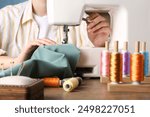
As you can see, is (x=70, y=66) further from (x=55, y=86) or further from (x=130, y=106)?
(x=130, y=106)

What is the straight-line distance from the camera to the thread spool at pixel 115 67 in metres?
0.99

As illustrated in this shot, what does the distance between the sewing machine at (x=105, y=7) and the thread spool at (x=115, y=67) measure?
1.21 feet

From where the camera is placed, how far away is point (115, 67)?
0.99 meters

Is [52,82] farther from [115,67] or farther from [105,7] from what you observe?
[105,7]

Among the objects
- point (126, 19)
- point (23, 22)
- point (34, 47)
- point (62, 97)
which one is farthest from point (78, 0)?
point (23, 22)

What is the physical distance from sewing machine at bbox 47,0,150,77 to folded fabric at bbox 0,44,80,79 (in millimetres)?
70

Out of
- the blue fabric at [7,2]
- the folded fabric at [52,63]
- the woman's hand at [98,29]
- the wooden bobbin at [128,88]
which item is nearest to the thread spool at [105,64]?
the folded fabric at [52,63]

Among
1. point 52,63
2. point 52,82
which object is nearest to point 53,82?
point 52,82

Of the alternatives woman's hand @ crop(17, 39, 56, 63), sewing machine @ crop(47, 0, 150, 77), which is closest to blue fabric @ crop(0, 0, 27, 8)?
woman's hand @ crop(17, 39, 56, 63)

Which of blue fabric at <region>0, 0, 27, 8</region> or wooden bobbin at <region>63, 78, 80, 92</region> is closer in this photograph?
wooden bobbin at <region>63, 78, 80, 92</region>

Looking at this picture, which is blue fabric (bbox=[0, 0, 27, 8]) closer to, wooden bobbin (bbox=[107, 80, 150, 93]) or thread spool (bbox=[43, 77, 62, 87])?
thread spool (bbox=[43, 77, 62, 87])

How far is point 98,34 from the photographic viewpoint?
1.78 meters

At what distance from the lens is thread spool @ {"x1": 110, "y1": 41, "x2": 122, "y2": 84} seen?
3.24ft

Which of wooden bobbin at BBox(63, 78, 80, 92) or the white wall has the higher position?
the white wall
